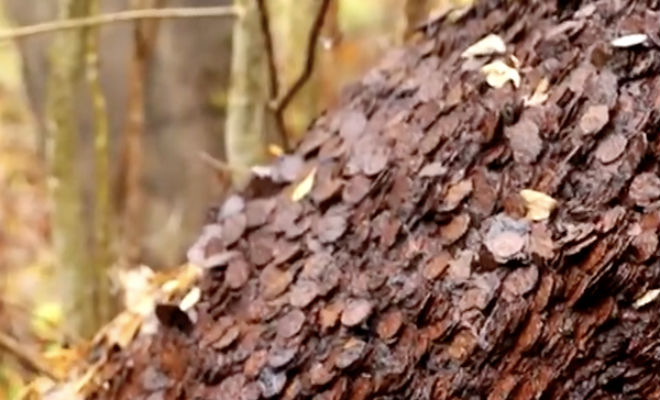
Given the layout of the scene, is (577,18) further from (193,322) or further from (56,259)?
(56,259)

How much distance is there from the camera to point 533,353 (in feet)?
3.52

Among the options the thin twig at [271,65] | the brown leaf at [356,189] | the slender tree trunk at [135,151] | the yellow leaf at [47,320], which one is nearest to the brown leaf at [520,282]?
the brown leaf at [356,189]

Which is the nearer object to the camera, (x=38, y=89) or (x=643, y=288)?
(x=643, y=288)

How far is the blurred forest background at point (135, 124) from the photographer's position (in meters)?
1.77

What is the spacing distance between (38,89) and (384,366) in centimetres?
168

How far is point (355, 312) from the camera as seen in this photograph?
115 cm

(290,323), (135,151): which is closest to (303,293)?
(290,323)

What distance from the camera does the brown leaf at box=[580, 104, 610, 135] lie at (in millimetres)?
1145

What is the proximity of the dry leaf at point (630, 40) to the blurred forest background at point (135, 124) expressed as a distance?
28cm

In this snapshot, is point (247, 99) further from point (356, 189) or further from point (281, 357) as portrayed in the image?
point (281, 357)

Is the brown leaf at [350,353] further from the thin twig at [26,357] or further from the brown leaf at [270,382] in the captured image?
the thin twig at [26,357]

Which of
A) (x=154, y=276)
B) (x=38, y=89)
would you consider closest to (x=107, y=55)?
(x=38, y=89)

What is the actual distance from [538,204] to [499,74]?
19 centimetres

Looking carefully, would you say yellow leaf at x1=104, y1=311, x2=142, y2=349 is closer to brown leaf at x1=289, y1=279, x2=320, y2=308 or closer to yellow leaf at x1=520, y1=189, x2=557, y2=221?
brown leaf at x1=289, y1=279, x2=320, y2=308
